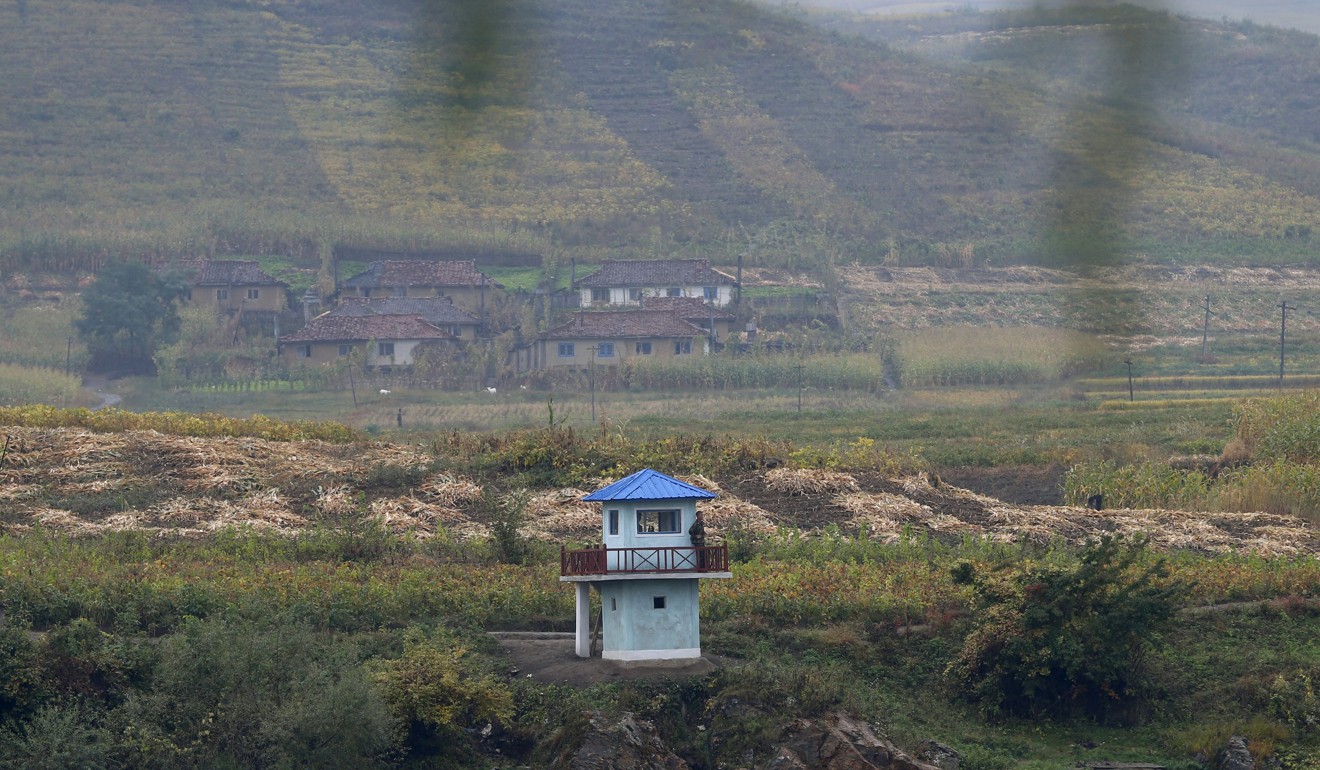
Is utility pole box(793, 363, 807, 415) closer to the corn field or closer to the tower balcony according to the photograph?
the corn field

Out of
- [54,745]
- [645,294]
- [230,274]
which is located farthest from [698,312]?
[54,745]

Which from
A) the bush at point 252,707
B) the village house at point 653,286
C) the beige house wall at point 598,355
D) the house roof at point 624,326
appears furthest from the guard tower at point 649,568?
the village house at point 653,286

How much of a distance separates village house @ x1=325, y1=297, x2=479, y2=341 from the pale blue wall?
42.7 m

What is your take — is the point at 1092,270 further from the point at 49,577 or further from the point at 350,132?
the point at 49,577

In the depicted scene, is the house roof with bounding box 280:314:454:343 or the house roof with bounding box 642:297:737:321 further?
the house roof with bounding box 642:297:737:321

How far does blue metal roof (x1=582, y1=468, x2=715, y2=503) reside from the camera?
79.3 ft

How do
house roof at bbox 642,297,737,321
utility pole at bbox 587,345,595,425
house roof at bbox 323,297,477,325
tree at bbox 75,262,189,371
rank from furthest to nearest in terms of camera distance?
house roof at bbox 642,297,737,321 < house roof at bbox 323,297,477,325 < tree at bbox 75,262,189,371 < utility pole at bbox 587,345,595,425

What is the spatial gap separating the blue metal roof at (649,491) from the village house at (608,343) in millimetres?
38127

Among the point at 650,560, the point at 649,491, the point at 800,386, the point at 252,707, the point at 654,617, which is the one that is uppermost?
the point at 800,386

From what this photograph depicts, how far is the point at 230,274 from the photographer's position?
70.2 metres

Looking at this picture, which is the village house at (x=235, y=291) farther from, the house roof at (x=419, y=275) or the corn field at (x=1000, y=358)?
the corn field at (x=1000, y=358)

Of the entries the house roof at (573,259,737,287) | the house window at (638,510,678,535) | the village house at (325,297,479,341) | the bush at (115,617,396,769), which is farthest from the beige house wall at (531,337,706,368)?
the bush at (115,617,396,769)

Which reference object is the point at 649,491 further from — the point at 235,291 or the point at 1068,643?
the point at 235,291

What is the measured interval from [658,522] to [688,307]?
44.3 metres
